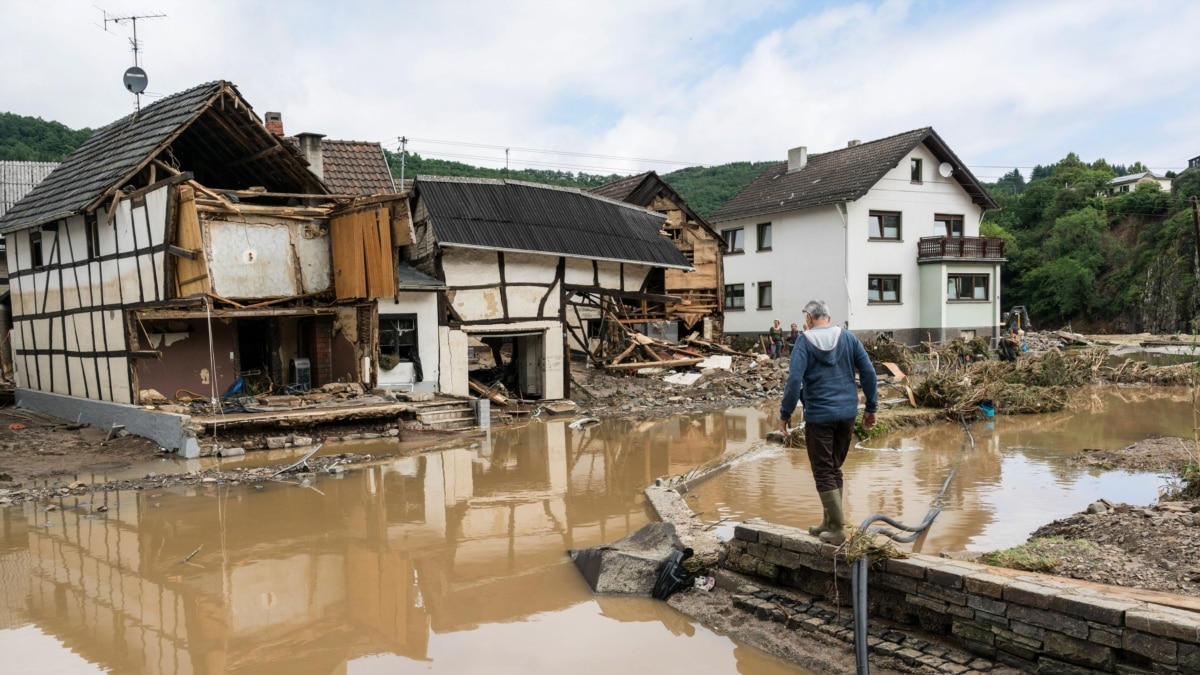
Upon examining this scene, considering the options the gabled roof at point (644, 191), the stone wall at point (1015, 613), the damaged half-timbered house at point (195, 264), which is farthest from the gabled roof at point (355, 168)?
the stone wall at point (1015, 613)

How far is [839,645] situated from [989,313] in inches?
1239

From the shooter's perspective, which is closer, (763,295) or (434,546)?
(434,546)

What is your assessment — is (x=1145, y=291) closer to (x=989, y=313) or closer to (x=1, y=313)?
(x=989, y=313)

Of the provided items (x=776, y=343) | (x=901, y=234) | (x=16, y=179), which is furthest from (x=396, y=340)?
(x=901, y=234)

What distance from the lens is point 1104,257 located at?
48375mm

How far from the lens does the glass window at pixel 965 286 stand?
32375 millimetres

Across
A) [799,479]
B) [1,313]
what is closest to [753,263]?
[799,479]

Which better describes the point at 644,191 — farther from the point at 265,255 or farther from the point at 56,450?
the point at 56,450

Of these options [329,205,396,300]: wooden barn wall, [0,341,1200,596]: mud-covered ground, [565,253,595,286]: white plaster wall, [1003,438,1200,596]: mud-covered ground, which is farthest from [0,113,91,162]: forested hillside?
[1003,438,1200,596]: mud-covered ground

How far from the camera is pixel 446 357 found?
1902 centimetres

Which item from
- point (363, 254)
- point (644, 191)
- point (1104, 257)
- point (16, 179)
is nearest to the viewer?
point (363, 254)

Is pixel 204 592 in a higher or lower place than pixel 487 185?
lower

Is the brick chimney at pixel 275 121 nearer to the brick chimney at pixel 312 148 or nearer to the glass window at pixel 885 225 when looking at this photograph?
the brick chimney at pixel 312 148

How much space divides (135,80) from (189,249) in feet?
18.2
